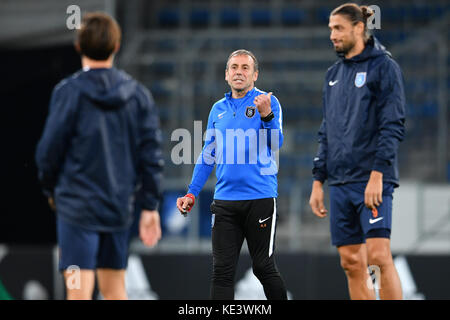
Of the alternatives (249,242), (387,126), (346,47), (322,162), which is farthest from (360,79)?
(249,242)

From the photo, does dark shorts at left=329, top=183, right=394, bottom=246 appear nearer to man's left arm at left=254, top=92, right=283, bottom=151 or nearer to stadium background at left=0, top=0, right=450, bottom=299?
man's left arm at left=254, top=92, right=283, bottom=151

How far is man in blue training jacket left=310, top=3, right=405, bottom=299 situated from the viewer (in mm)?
4020

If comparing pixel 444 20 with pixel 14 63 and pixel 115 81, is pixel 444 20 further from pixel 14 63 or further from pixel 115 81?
pixel 115 81

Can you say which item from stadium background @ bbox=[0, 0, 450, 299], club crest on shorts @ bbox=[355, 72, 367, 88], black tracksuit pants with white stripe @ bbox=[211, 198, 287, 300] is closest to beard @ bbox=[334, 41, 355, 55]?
club crest on shorts @ bbox=[355, 72, 367, 88]

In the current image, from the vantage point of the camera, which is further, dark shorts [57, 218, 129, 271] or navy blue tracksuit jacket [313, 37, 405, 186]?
navy blue tracksuit jacket [313, 37, 405, 186]

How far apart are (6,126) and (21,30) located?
104 cm

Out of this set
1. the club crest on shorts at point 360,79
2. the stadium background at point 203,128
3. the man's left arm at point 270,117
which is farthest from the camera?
the stadium background at point 203,128

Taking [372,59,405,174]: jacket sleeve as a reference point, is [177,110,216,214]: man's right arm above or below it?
below

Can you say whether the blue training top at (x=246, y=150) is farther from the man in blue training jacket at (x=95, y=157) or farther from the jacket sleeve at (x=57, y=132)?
the jacket sleeve at (x=57, y=132)

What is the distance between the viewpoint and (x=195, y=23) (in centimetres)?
1451

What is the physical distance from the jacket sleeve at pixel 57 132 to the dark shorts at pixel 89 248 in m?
0.28

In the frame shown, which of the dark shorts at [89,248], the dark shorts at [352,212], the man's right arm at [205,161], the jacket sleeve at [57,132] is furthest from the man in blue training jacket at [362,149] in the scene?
the jacket sleeve at [57,132]

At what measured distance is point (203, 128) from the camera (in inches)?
365

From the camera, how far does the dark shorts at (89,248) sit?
3275mm
